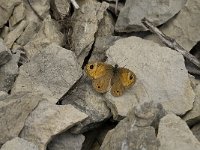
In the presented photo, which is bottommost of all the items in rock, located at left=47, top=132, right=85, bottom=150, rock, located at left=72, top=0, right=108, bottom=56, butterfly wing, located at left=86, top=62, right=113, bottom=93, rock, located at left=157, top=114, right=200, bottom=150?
rock, located at left=47, top=132, right=85, bottom=150

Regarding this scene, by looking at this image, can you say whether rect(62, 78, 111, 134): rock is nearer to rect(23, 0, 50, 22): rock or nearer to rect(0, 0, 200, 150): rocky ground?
rect(0, 0, 200, 150): rocky ground

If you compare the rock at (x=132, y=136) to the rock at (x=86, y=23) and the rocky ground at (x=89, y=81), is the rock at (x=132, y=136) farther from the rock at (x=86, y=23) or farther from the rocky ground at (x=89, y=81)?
the rock at (x=86, y=23)

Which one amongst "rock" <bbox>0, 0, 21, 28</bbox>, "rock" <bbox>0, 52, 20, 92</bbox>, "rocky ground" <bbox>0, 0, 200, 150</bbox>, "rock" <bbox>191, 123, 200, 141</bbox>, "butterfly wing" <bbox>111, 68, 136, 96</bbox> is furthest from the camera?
"rock" <bbox>0, 0, 21, 28</bbox>

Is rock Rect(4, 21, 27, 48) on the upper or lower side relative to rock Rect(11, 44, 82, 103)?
lower

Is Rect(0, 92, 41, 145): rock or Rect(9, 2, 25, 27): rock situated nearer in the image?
Rect(0, 92, 41, 145): rock

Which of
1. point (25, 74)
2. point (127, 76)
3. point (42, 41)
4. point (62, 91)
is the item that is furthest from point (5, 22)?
point (127, 76)

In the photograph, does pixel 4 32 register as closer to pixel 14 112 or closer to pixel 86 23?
pixel 86 23

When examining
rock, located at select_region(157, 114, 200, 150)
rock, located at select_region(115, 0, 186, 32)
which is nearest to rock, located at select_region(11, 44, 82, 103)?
rock, located at select_region(115, 0, 186, 32)

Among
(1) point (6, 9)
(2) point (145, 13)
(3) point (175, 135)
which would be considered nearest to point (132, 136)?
(3) point (175, 135)
